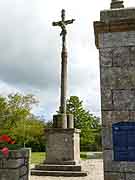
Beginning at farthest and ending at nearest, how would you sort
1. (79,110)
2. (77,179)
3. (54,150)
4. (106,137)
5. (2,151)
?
(79,110) → (54,150) → (77,179) → (2,151) → (106,137)

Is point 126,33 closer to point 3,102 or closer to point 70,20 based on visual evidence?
point 70,20

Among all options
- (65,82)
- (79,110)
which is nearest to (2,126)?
(79,110)

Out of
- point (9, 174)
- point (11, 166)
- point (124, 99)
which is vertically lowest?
point (9, 174)

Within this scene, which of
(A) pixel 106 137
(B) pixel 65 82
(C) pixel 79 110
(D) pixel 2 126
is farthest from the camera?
(C) pixel 79 110

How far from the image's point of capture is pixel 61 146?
39.7 feet

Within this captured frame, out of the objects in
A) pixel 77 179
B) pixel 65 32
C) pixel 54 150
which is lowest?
pixel 77 179

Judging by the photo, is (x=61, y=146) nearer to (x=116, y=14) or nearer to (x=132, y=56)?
(x=132, y=56)

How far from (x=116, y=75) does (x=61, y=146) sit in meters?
7.75

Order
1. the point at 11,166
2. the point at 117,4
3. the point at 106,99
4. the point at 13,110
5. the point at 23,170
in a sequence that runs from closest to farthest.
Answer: the point at 106,99
the point at 11,166
the point at 117,4
the point at 23,170
the point at 13,110

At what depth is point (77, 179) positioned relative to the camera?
10242mm

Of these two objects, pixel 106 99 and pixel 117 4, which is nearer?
pixel 106 99

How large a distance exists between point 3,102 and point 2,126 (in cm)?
258

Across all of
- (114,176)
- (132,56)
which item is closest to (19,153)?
(114,176)

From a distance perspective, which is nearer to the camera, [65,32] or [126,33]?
[126,33]
